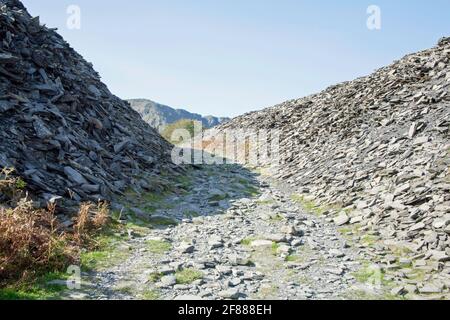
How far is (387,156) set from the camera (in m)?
16.3

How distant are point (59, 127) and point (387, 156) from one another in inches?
574

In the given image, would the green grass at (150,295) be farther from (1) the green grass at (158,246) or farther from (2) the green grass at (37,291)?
(1) the green grass at (158,246)

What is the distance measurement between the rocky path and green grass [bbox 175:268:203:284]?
0.08 ft

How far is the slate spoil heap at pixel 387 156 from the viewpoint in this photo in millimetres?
11312

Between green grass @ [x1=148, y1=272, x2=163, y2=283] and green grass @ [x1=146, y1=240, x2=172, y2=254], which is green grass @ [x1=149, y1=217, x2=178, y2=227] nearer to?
green grass @ [x1=146, y1=240, x2=172, y2=254]

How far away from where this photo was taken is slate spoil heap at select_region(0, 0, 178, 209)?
13.6 m

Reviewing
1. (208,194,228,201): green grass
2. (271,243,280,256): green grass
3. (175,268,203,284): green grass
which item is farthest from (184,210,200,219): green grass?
(175,268,203,284): green grass

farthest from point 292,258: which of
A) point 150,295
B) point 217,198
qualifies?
point 217,198

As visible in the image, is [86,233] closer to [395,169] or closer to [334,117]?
[395,169]

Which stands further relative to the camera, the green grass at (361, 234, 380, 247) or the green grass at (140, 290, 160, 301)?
the green grass at (361, 234, 380, 247)

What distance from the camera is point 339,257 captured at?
10.6 meters

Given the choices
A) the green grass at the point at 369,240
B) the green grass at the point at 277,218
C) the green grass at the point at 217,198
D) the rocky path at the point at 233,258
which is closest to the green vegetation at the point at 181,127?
the green grass at the point at 217,198

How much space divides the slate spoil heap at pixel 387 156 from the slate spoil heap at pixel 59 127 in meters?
8.69

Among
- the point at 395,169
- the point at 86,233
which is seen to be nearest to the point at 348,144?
the point at 395,169
